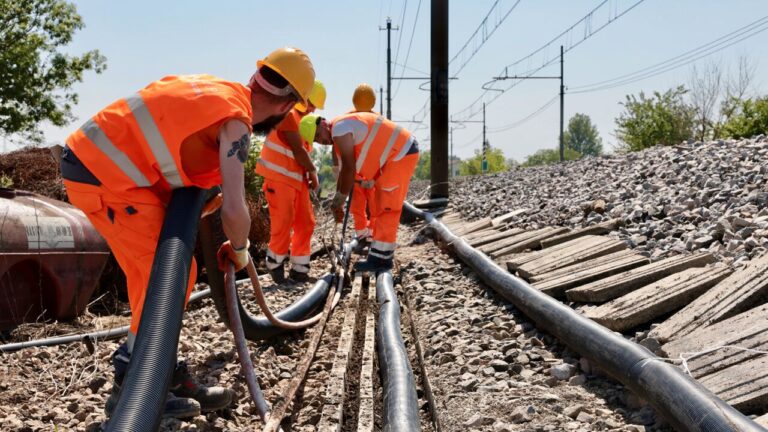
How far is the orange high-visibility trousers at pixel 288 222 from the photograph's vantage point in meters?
6.56

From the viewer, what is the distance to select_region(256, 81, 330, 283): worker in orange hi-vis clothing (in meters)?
6.47

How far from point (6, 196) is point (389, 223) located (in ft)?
10.8

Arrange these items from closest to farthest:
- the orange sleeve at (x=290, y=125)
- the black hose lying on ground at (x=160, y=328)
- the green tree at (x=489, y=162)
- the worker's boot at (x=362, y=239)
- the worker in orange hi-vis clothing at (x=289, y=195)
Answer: the black hose lying on ground at (x=160, y=328) < the orange sleeve at (x=290, y=125) < the worker in orange hi-vis clothing at (x=289, y=195) < the worker's boot at (x=362, y=239) < the green tree at (x=489, y=162)

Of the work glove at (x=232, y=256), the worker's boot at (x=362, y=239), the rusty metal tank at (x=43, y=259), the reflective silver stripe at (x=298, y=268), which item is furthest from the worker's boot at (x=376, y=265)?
the work glove at (x=232, y=256)

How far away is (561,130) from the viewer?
40.4 meters

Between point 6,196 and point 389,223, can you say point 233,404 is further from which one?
point 389,223

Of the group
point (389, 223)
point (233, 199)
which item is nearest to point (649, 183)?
point (389, 223)

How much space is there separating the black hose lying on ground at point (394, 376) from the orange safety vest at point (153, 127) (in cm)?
138

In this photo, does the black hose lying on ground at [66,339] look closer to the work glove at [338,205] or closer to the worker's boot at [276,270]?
the worker's boot at [276,270]

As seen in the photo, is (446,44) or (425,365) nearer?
(425,365)

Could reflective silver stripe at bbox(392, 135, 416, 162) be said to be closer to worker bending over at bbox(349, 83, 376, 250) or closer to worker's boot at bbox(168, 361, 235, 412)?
worker bending over at bbox(349, 83, 376, 250)

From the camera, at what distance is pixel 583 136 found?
480 ft

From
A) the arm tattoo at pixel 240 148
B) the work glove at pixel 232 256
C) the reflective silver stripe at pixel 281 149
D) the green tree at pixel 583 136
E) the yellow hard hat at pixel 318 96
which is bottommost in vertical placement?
the work glove at pixel 232 256

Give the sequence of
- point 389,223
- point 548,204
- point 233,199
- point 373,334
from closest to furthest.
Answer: point 233,199 < point 373,334 < point 389,223 < point 548,204
